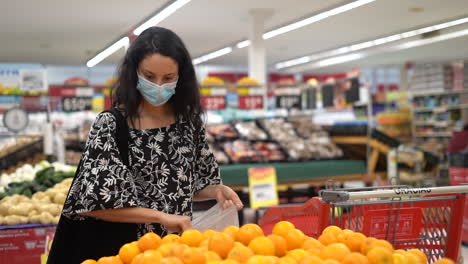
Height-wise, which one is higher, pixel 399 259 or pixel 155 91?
pixel 155 91

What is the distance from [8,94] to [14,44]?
7571mm

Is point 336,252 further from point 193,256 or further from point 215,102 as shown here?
point 215,102

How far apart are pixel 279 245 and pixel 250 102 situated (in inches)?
272

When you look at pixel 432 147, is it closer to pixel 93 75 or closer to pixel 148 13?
pixel 148 13

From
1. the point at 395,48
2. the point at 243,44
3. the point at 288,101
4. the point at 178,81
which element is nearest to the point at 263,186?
the point at 288,101

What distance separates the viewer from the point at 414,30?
13.2 metres

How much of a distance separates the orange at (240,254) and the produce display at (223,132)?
641 cm

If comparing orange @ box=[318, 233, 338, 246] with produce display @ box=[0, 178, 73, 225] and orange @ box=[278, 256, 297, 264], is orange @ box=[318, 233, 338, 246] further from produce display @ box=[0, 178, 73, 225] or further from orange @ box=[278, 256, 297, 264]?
produce display @ box=[0, 178, 73, 225]

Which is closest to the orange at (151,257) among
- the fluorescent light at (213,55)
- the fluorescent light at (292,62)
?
the fluorescent light at (213,55)

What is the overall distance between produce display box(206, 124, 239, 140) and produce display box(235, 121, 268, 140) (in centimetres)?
10

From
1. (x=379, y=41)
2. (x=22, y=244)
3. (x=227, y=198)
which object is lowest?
(x=22, y=244)

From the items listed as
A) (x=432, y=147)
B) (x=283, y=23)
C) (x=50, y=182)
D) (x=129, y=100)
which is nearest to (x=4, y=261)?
(x=50, y=182)

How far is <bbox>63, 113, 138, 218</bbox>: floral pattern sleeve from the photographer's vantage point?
1.72 metres

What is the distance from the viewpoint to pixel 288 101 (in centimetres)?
888
